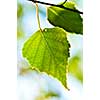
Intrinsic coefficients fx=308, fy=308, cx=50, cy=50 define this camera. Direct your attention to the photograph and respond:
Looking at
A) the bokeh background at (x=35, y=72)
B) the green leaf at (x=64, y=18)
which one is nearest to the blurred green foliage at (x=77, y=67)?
the bokeh background at (x=35, y=72)

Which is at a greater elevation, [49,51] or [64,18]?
[64,18]

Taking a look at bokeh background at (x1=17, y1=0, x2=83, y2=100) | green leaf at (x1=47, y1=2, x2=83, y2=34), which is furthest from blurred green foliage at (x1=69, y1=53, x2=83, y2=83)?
green leaf at (x1=47, y1=2, x2=83, y2=34)

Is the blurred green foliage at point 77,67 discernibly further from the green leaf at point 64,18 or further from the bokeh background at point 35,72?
the green leaf at point 64,18

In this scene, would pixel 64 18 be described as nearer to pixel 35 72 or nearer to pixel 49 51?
pixel 49 51

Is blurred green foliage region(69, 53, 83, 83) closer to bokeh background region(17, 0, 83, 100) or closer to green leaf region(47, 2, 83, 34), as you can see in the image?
bokeh background region(17, 0, 83, 100)

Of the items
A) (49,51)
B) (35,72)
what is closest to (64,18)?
(49,51)
